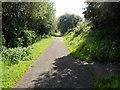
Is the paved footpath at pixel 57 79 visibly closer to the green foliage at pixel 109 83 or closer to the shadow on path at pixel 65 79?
the shadow on path at pixel 65 79

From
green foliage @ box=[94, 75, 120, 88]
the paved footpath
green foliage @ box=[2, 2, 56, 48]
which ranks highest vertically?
green foliage @ box=[2, 2, 56, 48]

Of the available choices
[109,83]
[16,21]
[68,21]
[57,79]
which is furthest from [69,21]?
[109,83]

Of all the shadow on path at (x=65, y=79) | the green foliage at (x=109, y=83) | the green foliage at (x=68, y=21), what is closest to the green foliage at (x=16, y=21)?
the shadow on path at (x=65, y=79)

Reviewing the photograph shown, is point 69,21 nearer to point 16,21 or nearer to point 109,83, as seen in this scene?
point 16,21

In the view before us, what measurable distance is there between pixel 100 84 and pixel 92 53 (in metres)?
5.02

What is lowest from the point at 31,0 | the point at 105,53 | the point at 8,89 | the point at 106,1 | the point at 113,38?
the point at 8,89

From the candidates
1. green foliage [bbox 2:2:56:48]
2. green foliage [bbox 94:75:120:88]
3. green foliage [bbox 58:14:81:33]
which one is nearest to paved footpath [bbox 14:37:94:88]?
green foliage [bbox 94:75:120:88]

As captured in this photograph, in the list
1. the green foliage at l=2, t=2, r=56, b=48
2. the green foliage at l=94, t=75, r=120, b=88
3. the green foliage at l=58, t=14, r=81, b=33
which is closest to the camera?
the green foliage at l=94, t=75, r=120, b=88

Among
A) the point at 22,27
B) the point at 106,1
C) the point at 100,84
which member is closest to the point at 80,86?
the point at 100,84

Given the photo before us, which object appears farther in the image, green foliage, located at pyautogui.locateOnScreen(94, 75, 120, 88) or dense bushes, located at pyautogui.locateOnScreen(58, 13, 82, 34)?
dense bushes, located at pyautogui.locateOnScreen(58, 13, 82, 34)

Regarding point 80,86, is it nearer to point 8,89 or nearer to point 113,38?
point 8,89

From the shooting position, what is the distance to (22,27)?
685 inches

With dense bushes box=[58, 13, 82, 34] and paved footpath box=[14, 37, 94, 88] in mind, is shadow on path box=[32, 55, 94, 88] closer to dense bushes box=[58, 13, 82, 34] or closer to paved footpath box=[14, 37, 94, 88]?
paved footpath box=[14, 37, 94, 88]

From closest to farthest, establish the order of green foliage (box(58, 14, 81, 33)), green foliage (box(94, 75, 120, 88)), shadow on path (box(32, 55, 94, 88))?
1. green foliage (box(94, 75, 120, 88))
2. shadow on path (box(32, 55, 94, 88))
3. green foliage (box(58, 14, 81, 33))
